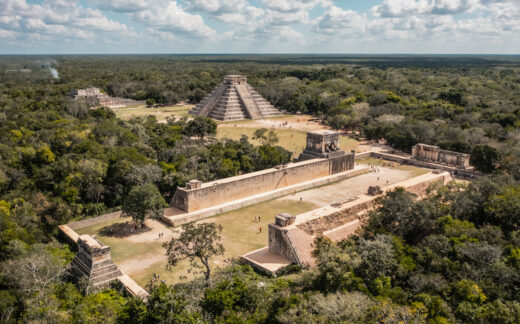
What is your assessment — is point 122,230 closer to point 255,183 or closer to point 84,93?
point 255,183

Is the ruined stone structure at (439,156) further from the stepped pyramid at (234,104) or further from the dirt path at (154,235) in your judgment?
the stepped pyramid at (234,104)

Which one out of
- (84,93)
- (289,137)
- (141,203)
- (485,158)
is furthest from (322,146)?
(84,93)

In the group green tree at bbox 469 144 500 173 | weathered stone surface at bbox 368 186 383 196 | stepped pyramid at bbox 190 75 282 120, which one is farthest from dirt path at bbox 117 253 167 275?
stepped pyramid at bbox 190 75 282 120

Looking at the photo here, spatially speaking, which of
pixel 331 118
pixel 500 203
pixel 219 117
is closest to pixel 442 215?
pixel 500 203

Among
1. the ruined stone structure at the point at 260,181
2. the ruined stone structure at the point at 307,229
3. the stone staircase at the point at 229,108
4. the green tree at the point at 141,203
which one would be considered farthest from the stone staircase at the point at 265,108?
the green tree at the point at 141,203

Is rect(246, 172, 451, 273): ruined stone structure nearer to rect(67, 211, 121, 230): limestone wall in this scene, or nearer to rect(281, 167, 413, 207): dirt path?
rect(281, 167, 413, 207): dirt path

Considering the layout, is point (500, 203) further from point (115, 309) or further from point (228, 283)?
point (115, 309)
